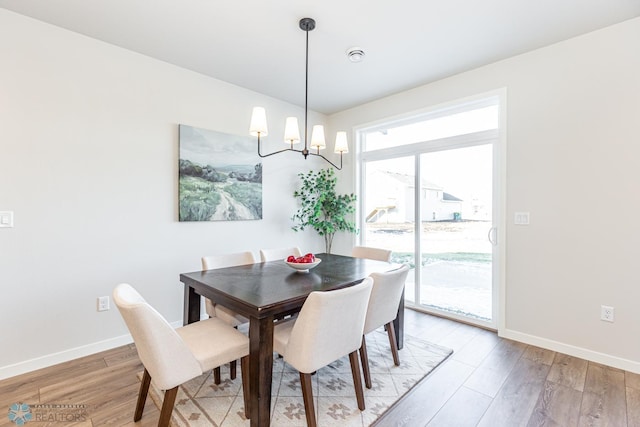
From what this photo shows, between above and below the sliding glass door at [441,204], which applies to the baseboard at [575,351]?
below

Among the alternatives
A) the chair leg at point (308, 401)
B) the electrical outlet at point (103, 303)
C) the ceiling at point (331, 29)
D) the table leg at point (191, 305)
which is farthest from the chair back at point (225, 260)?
the ceiling at point (331, 29)

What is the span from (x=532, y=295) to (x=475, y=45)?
227 cm

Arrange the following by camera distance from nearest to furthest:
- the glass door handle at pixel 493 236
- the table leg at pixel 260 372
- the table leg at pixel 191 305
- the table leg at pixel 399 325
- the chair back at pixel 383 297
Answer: the table leg at pixel 260 372, the chair back at pixel 383 297, the table leg at pixel 191 305, the table leg at pixel 399 325, the glass door handle at pixel 493 236

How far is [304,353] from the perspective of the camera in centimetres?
151

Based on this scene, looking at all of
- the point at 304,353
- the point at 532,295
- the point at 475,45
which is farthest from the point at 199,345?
the point at 475,45

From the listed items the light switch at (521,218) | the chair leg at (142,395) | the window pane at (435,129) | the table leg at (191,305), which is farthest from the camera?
the window pane at (435,129)

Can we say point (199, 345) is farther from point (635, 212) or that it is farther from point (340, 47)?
point (635, 212)

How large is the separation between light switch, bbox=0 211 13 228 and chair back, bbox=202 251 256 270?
135 cm

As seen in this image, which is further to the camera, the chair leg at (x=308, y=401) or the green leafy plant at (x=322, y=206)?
the green leafy plant at (x=322, y=206)

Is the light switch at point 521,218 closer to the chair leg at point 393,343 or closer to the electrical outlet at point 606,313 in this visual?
the electrical outlet at point 606,313

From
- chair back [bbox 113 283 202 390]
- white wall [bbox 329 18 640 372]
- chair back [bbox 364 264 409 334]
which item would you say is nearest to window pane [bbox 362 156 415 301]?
white wall [bbox 329 18 640 372]

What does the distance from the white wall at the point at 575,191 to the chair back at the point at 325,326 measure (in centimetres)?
195

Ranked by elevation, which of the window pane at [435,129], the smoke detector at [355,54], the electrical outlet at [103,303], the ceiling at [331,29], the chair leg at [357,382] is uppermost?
the ceiling at [331,29]

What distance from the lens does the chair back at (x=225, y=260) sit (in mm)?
2363
